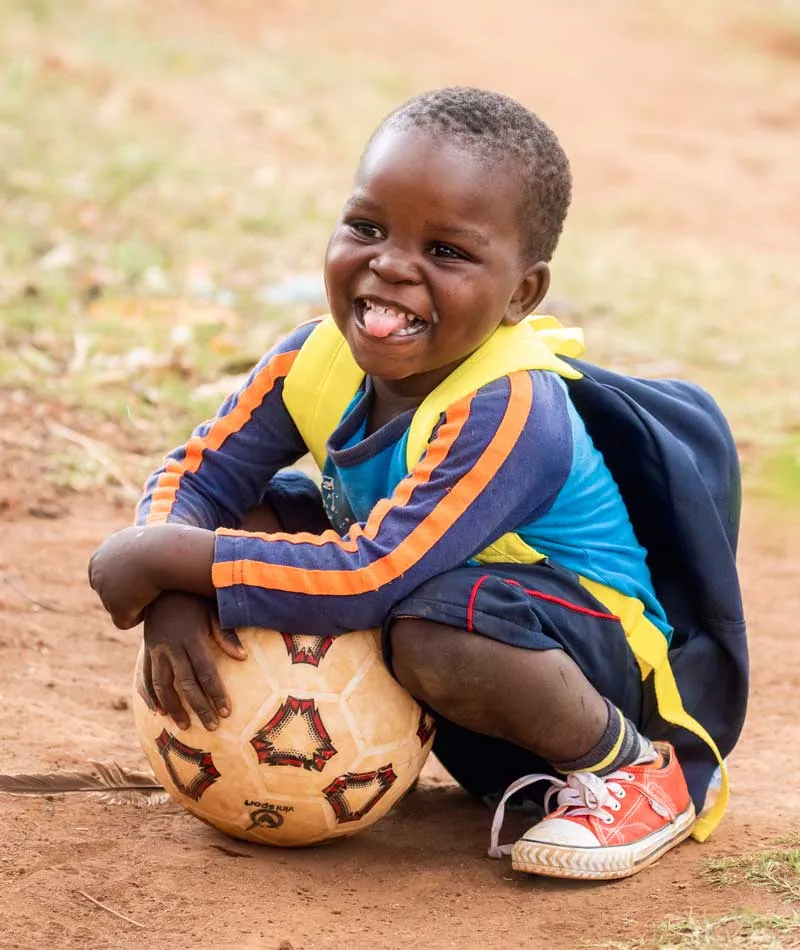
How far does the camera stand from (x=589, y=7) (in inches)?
661

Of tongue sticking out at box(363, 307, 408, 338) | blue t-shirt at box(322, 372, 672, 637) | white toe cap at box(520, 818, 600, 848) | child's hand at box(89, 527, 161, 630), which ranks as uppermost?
tongue sticking out at box(363, 307, 408, 338)

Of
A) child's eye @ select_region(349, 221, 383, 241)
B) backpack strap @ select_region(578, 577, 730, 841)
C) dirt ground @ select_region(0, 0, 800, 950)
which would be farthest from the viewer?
backpack strap @ select_region(578, 577, 730, 841)

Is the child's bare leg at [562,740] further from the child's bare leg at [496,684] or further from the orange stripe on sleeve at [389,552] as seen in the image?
the orange stripe on sleeve at [389,552]

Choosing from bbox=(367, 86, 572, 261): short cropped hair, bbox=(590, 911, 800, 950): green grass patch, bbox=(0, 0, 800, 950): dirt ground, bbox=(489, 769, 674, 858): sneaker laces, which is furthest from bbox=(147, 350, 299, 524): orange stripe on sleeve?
bbox=(590, 911, 800, 950): green grass patch

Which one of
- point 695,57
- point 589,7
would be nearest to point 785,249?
point 695,57

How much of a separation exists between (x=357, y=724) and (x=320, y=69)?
34.8ft

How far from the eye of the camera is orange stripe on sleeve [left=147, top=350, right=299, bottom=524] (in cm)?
303

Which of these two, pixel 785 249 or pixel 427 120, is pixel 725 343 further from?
pixel 427 120

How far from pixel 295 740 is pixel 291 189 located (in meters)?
6.77

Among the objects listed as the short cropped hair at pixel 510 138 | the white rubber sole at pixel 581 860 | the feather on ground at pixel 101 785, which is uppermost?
the short cropped hair at pixel 510 138

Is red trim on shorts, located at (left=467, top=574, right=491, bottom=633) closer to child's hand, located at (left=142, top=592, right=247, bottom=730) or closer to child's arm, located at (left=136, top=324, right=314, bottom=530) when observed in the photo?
child's hand, located at (left=142, top=592, right=247, bottom=730)

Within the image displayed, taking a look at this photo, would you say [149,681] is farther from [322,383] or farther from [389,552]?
[322,383]

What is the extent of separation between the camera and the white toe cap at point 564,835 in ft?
9.09

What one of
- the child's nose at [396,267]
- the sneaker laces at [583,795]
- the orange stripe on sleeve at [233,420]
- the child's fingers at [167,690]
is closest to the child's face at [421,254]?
the child's nose at [396,267]
